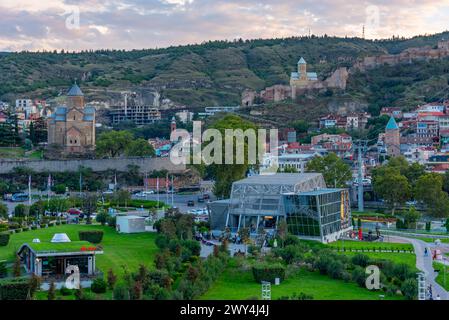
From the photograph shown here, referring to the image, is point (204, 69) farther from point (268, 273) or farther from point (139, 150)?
point (268, 273)

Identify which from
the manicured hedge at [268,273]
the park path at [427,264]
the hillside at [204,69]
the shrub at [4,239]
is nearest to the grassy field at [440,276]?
the park path at [427,264]

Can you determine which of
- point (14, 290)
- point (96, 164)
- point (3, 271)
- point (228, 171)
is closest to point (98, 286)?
point (14, 290)

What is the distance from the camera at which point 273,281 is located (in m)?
23.1

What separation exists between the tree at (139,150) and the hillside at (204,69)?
112ft

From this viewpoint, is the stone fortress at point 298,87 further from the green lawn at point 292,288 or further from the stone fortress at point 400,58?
the green lawn at point 292,288

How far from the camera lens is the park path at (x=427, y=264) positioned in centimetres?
2145

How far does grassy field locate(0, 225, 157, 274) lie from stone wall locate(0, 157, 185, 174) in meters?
21.5

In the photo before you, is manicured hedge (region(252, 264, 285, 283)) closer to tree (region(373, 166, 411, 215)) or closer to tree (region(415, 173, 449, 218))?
tree (region(415, 173, 449, 218))

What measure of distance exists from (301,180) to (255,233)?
148 inches

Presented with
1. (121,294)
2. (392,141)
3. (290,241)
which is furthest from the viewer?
(392,141)

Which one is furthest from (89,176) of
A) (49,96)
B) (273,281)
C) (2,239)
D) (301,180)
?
(49,96)

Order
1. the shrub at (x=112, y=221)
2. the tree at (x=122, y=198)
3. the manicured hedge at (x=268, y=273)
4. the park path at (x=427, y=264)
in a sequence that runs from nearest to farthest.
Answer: the park path at (x=427, y=264), the manicured hedge at (x=268, y=273), the shrub at (x=112, y=221), the tree at (x=122, y=198)

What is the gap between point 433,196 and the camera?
1640 inches

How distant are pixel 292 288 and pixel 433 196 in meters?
21.4
